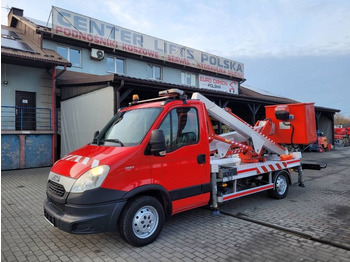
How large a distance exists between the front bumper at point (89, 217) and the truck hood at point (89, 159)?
1.54 ft

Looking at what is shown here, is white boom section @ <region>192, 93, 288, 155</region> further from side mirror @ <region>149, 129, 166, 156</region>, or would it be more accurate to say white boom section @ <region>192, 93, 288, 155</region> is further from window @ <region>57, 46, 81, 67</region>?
window @ <region>57, 46, 81, 67</region>

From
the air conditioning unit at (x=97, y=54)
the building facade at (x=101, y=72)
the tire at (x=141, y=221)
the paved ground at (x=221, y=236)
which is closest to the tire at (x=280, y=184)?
the paved ground at (x=221, y=236)

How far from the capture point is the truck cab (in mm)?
3434

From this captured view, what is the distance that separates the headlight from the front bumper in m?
0.24

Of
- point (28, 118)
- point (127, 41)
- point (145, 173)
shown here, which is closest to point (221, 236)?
point (145, 173)

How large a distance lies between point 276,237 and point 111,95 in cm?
707

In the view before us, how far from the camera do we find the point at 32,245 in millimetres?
3936

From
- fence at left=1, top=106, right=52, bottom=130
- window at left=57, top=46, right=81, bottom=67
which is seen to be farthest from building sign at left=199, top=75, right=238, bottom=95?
fence at left=1, top=106, right=52, bottom=130

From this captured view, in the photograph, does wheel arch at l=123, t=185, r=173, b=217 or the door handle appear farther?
the door handle

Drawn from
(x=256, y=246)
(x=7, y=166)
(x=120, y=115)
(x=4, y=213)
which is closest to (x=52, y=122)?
(x=7, y=166)

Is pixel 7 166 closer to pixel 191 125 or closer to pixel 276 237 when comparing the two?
pixel 191 125

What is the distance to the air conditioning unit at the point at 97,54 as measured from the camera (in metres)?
14.4

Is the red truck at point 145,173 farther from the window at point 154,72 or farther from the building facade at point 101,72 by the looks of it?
the window at point 154,72

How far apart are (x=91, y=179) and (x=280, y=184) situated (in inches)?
193
